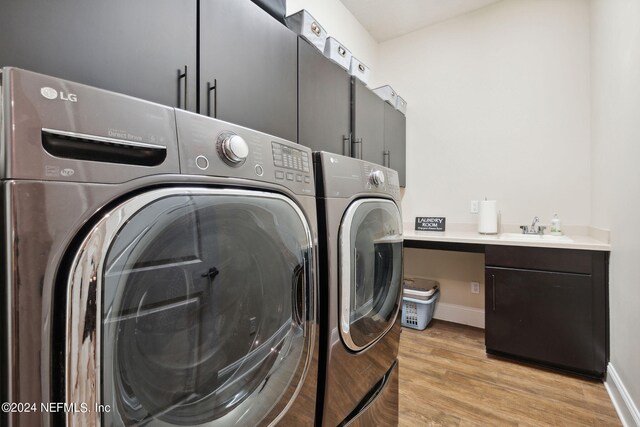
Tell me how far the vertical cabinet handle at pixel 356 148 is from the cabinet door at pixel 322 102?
0.06m

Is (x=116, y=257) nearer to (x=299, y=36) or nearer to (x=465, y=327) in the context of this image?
(x=299, y=36)

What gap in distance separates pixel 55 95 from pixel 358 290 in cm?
97

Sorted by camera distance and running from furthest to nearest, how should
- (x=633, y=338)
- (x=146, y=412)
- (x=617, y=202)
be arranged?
1. (x=617, y=202)
2. (x=633, y=338)
3. (x=146, y=412)

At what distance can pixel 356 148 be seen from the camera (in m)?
2.13

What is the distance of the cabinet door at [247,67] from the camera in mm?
1145

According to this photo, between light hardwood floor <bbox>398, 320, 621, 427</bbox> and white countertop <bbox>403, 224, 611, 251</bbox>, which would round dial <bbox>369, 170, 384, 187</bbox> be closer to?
light hardwood floor <bbox>398, 320, 621, 427</bbox>

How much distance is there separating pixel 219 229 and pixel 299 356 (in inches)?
17.3

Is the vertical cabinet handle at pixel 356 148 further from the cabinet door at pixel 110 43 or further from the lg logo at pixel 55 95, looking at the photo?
the lg logo at pixel 55 95

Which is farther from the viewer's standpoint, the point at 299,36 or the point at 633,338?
the point at 299,36

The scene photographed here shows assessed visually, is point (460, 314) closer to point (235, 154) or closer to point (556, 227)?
point (556, 227)

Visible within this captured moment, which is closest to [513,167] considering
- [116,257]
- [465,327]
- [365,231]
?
[465,327]

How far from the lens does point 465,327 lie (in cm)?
274

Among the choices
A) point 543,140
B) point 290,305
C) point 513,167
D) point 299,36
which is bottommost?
point 290,305

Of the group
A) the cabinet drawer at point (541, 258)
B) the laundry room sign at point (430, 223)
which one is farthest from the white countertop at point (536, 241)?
the laundry room sign at point (430, 223)
